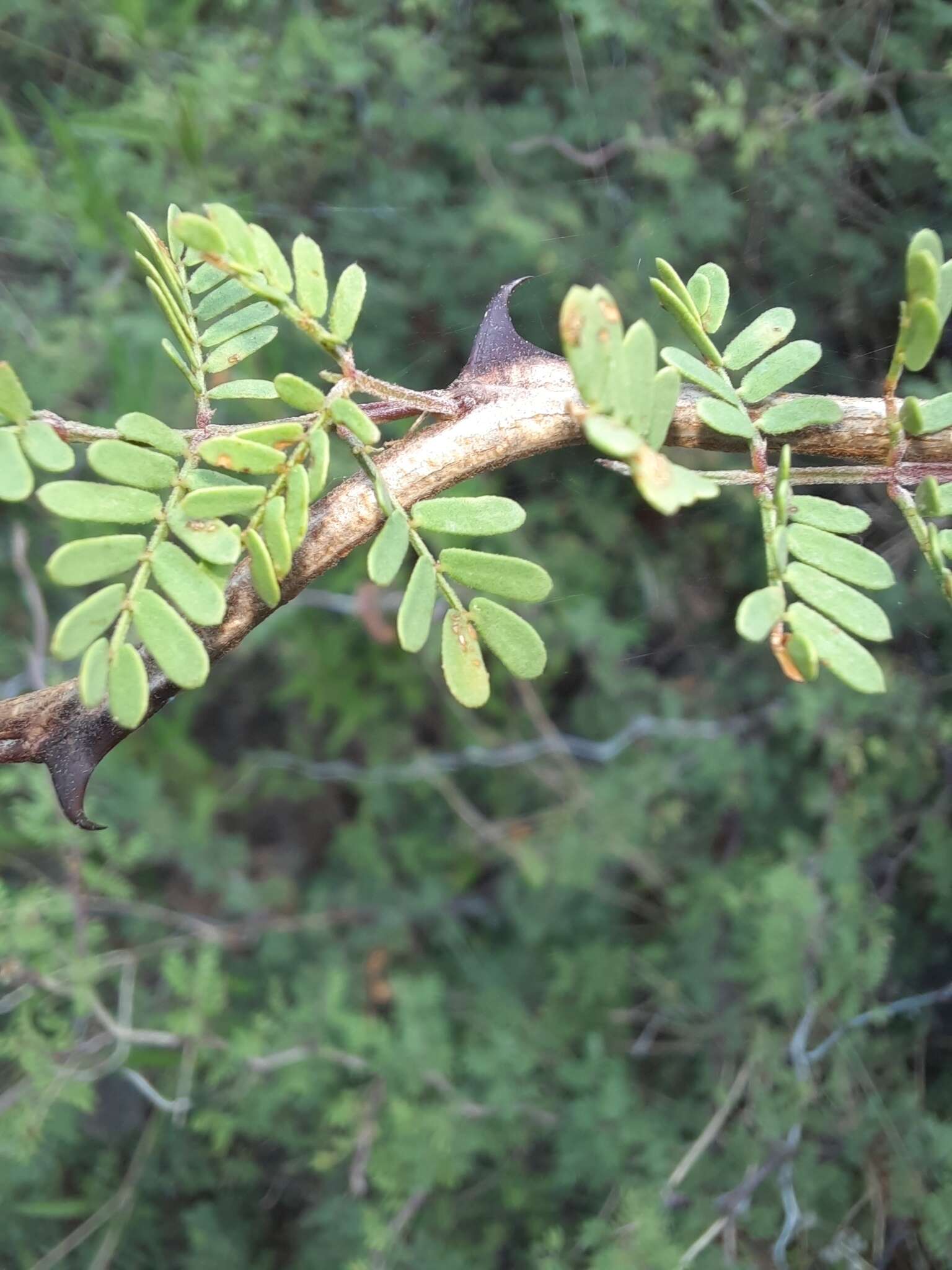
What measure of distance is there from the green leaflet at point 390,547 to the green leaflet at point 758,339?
1.15 feet

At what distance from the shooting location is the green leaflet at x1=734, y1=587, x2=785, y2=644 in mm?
726

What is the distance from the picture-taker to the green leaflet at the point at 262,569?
72 centimetres

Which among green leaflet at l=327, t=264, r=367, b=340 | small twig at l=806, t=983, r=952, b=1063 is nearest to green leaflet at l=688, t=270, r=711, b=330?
green leaflet at l=327, t=264, r=367, b=340

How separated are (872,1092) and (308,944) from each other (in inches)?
59.9

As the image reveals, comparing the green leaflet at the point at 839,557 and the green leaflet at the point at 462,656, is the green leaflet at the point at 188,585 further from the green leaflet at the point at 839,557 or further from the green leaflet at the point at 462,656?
the green leaflet at the point at 839,557

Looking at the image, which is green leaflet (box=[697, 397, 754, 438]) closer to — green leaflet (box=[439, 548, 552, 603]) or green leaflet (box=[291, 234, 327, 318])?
green leaflet (box=[439, 548, 552, 603])

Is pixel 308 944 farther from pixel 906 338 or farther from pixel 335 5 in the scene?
pixel 335 5

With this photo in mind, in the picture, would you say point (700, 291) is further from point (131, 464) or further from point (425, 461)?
point (131, 464)

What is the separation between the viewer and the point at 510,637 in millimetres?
849

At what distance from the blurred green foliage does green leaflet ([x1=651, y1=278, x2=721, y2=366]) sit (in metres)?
0.85

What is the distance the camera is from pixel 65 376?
2.32 metres

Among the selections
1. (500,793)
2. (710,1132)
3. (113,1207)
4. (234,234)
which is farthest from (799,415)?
(113,1207)

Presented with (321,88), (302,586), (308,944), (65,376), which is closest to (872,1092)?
(308,944)

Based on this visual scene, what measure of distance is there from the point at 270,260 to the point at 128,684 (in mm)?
370
